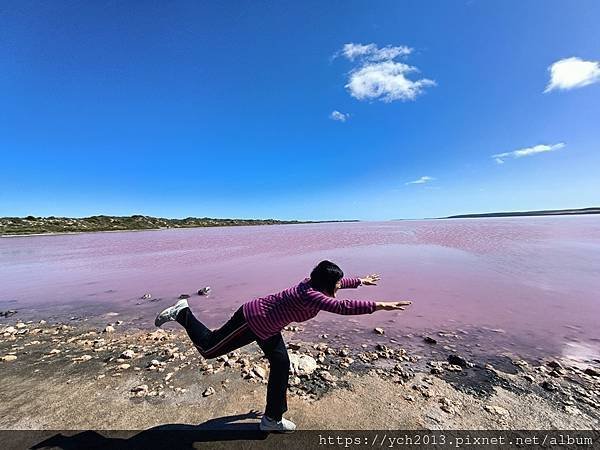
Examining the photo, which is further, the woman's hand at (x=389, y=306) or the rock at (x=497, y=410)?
the rock at (x=497, y=410)

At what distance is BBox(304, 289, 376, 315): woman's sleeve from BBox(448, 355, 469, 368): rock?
278cm

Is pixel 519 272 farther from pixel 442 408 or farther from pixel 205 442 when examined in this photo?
pixel 205 442

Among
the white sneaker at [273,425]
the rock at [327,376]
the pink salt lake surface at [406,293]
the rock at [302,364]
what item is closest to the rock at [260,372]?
the rock at [302,364]

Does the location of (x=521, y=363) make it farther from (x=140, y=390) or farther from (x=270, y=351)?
(x=140, y=390)

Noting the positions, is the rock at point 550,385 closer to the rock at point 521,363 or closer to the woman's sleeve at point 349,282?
the rock at point 521,363

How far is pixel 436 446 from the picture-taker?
3.16 m

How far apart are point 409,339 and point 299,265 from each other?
876cm

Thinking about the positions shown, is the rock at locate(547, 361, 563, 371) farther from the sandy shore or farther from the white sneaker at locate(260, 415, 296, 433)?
the white sneaker at locate(260, 415, 296, 433)

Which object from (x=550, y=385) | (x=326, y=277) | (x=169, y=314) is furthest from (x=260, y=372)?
(x=550, y=385)

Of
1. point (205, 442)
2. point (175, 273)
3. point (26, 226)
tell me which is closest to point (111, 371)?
point (205, 442)

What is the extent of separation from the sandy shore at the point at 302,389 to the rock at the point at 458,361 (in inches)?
0.6

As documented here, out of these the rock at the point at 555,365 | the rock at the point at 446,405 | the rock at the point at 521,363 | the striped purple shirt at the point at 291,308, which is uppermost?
the striped purple shirt at the point at 291,308

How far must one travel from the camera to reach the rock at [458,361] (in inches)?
192

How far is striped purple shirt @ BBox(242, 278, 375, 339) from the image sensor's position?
3168 mm
